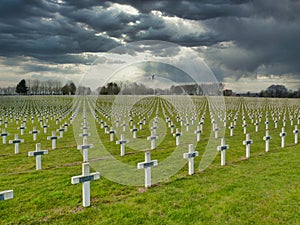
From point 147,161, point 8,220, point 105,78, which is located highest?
point 105,78

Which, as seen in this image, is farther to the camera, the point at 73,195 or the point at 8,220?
the point at 73,195

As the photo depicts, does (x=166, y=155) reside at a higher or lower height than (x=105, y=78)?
lower

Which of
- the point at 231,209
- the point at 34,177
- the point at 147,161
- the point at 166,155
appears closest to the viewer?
the point at 231,209

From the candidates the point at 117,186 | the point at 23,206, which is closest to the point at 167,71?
the point at 117,186

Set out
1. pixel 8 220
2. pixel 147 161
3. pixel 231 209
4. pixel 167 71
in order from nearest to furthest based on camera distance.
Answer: pixel 8 220
pixel 231 209
pixel 147 161
pixel 167 71

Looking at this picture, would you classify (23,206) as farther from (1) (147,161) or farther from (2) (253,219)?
(2) (253,219)

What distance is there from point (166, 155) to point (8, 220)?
590 cm

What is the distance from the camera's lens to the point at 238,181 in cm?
651

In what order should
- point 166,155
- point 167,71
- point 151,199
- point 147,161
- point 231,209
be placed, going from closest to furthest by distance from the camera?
point 231,209, point 151,199, point 147,161, point 167,71, point 166,155

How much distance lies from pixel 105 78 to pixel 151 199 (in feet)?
11.5

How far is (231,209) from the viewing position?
16.0 ft

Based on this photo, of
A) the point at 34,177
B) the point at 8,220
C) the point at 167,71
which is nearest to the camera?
the point at 8,220

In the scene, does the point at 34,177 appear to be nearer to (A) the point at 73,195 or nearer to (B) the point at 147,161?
(A) the point at 73,195

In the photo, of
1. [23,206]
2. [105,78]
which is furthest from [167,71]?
[23,206]
